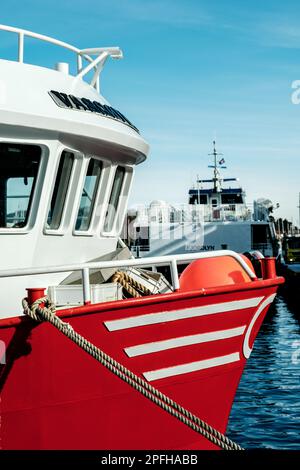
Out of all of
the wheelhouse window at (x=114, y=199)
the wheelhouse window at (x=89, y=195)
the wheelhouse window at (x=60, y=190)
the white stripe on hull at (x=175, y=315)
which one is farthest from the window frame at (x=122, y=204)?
the white stripe on hull at (x=175, y=315)

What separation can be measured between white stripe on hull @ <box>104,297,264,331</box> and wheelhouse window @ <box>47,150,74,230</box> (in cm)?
160

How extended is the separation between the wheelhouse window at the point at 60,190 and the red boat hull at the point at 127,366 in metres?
1.63

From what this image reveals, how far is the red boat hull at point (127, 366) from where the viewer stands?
6.19m

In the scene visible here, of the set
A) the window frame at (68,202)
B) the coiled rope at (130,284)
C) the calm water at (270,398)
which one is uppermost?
the window frame at (68,202)

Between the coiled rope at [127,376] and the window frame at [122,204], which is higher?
the window frame at [122,204]

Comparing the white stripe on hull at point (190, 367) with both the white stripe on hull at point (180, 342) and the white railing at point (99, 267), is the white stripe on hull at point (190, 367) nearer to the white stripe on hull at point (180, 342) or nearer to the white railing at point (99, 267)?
the white stripe on hull at point (180, 342)

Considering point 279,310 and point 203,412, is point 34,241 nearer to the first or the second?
point 203,412

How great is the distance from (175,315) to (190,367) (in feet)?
2.22

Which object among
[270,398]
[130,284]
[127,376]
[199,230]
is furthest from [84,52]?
[199,230]

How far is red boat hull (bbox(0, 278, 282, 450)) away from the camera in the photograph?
20.3 ft

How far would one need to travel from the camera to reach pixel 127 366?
6.57m

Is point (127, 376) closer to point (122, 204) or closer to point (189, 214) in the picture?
point (122, 204)

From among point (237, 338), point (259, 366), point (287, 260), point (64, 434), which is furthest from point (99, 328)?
point (287, 260)
